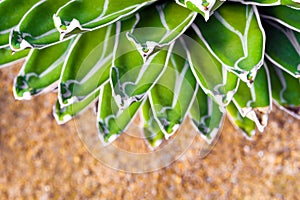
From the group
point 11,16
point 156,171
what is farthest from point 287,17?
point 156,171

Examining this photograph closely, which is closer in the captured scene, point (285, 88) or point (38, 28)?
point (38, 28)

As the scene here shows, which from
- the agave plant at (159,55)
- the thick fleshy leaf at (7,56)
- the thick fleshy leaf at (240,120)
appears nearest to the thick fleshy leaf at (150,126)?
the agave plant at (159,55)

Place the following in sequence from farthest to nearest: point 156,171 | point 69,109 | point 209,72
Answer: point 156,171, point 69,109, point 209,72

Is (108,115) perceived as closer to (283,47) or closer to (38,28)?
(38,28)

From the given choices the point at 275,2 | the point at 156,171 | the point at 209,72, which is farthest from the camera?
the point at 156,171

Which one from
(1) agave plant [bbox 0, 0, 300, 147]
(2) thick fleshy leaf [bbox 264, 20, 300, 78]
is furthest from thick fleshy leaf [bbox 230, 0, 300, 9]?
(2) thick fleshy leaf [bbox 264, 20, 300, 78]

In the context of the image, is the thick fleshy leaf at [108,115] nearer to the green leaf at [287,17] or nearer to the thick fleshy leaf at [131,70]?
the thick fleshy leaf at [131,70]

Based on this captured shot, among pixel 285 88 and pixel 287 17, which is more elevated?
pixel 287 17
